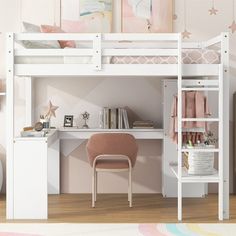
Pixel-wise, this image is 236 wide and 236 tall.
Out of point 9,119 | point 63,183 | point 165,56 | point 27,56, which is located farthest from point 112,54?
point 63,183

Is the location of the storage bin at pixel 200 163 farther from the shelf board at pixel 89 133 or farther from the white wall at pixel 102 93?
the white wall at pixel 102 93

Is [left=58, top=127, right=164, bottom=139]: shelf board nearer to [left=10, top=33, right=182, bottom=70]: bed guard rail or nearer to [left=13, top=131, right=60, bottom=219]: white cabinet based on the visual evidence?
[left=13, top=131, right=60, bottom=219]: white cabinet

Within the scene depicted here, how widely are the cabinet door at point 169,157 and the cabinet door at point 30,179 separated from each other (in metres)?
1.58

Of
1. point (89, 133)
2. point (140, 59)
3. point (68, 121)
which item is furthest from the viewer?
point (68, 121)

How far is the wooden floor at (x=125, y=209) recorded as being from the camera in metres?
4.48

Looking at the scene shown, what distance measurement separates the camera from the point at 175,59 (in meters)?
4.54

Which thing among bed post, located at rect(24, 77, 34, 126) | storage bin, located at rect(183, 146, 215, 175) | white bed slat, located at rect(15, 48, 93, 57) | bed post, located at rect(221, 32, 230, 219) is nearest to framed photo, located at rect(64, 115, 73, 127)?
bed post, located at rect(24, 77, 34, 126)

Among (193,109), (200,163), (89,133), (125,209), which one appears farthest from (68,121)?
(200,163)

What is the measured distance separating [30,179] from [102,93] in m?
1.71

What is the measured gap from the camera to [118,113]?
564 centimetres

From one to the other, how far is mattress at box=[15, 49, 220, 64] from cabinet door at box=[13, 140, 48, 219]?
A: 28.9 inches

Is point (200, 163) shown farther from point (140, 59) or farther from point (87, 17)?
point (87, 17)

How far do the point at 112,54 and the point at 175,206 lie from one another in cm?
167

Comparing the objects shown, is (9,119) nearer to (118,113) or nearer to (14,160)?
(14,160)
